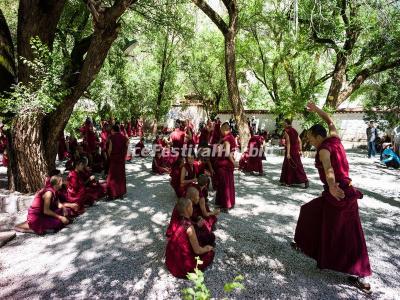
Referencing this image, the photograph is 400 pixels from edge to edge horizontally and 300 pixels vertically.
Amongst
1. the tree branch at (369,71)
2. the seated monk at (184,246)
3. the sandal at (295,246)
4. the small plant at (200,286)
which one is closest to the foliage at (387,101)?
the tree branch at (369,71)

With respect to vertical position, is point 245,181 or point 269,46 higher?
point 269,46

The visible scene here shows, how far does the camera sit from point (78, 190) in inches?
259

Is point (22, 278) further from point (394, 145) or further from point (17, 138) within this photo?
point (394, 145)

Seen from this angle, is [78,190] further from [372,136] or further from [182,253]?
[372,136]

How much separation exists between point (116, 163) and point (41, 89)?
2179 millimetres

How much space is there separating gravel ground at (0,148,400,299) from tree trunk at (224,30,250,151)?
4.85 metres

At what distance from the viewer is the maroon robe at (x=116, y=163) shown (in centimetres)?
722

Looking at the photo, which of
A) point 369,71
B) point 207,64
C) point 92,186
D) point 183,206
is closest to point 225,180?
point 183,206

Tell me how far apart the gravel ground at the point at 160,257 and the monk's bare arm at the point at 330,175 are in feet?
3.65

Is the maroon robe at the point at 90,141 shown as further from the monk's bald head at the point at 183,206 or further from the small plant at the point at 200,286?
the small plant at the point at 200,286

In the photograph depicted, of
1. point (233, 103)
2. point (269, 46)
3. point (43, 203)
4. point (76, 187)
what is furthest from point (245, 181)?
point (269, 46)

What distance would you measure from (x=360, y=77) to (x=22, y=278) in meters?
13.2

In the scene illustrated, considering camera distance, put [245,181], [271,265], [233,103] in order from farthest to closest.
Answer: [233,103], [245,181], [271,265]

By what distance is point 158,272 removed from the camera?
13.5 ft
